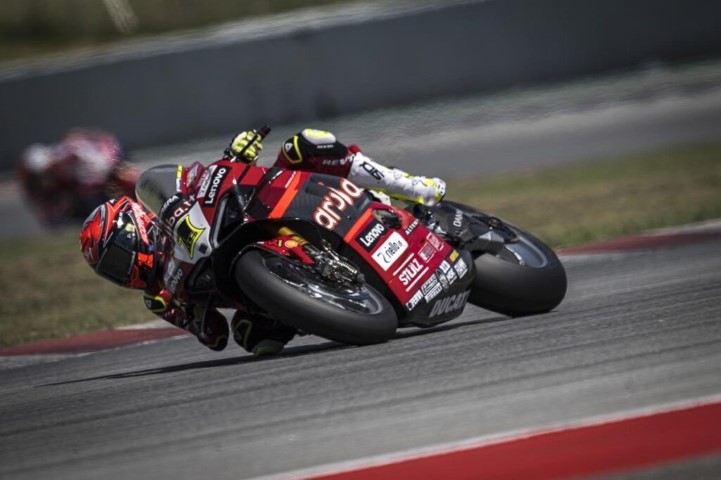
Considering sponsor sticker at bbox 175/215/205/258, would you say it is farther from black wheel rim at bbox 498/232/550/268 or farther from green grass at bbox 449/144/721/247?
green grass at bbox 449/144/721/247

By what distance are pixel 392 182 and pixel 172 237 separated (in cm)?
119

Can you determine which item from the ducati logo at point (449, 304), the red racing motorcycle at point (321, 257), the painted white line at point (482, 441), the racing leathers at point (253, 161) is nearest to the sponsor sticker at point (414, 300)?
the red racing motorcycle at point (321, 257)

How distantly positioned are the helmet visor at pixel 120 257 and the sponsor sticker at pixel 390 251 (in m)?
1.30

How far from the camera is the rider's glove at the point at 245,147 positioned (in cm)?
612

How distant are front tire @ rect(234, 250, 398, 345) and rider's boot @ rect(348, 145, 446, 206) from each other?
0.84 meters

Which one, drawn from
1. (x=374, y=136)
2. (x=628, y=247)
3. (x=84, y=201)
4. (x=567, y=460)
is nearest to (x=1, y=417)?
(x=567, y=460)

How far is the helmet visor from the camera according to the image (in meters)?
6.21

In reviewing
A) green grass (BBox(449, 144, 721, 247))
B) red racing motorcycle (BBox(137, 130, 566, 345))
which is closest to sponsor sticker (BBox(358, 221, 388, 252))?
red racing motorcycle (BBox(137, 130, 566, 345))

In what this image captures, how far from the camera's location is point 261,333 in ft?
20.5

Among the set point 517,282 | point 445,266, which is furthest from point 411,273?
point 517,282

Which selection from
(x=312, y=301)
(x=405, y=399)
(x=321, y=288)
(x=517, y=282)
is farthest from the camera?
(x=517, y=282)

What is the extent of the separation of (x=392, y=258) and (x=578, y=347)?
1.19m

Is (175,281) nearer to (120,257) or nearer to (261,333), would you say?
(120,257)

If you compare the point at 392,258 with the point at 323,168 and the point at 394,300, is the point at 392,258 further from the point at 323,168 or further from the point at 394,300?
the point at 323,168
